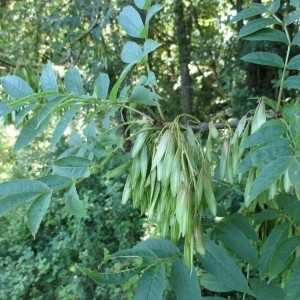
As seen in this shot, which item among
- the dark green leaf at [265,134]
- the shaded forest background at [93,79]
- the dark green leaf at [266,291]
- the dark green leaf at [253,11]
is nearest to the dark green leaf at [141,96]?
the dark green leaf at [265,134]

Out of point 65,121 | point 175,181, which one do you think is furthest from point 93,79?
point 175,181

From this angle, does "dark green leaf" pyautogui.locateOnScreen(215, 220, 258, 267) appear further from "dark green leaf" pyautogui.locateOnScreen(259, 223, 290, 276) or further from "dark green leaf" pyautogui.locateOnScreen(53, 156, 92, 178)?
"dark green leaf" pyautogui.locateOnScreen(53, 156, 92, 178)

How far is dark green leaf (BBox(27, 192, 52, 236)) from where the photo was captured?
2.00 feet

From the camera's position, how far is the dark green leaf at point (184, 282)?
68cm

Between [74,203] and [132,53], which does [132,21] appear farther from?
[74,203]

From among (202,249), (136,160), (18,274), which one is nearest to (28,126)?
(136,160)

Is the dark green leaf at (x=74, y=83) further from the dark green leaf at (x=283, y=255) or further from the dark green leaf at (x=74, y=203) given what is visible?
the dark green leaf at (x=283, y=255)

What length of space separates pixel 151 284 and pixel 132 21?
0.48 meters

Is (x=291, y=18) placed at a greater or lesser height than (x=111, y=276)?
greater

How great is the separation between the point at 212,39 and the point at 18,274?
9.75 ft

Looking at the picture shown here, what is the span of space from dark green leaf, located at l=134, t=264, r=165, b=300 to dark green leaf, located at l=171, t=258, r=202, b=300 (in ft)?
0.08

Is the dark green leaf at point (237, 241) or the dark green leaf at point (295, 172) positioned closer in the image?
the dark green leaf at point (295, 172)

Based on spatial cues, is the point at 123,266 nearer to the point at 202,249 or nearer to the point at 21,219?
the point at 21,219

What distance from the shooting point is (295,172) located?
516 millimetres
